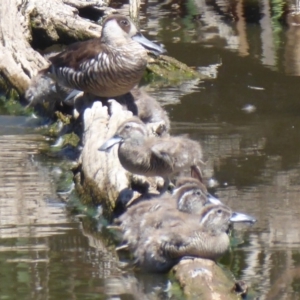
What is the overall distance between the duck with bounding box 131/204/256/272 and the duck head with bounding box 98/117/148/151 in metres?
0.92

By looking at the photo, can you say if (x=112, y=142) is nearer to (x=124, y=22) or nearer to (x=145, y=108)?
(x=145, y=108)

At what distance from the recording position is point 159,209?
5.20 meters

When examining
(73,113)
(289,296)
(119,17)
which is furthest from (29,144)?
(289,296)

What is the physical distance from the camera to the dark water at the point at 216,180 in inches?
194

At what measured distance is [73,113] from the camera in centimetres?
786

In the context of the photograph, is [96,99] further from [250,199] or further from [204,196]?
[204,196]

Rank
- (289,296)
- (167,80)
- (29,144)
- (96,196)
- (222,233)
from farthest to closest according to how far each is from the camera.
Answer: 1. (167,80)
2. (29,144)
3. (96,196)
4. (222,233)
5. (289,296)

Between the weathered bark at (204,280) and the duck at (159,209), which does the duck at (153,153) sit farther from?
the weathered bark at (204,280)

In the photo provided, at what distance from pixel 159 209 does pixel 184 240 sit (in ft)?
1.19

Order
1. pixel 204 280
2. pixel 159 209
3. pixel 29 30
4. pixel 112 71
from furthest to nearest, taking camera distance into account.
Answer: pixel 29 30 → pixel 112 71 → pixel 159 209 → pixel 204 280

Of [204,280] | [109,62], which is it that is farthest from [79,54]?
[204,280]

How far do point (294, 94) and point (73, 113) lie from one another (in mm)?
2459

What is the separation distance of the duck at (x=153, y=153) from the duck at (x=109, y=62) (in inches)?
68.2

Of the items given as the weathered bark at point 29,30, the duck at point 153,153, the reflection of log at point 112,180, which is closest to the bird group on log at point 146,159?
the duck at point 153,153
